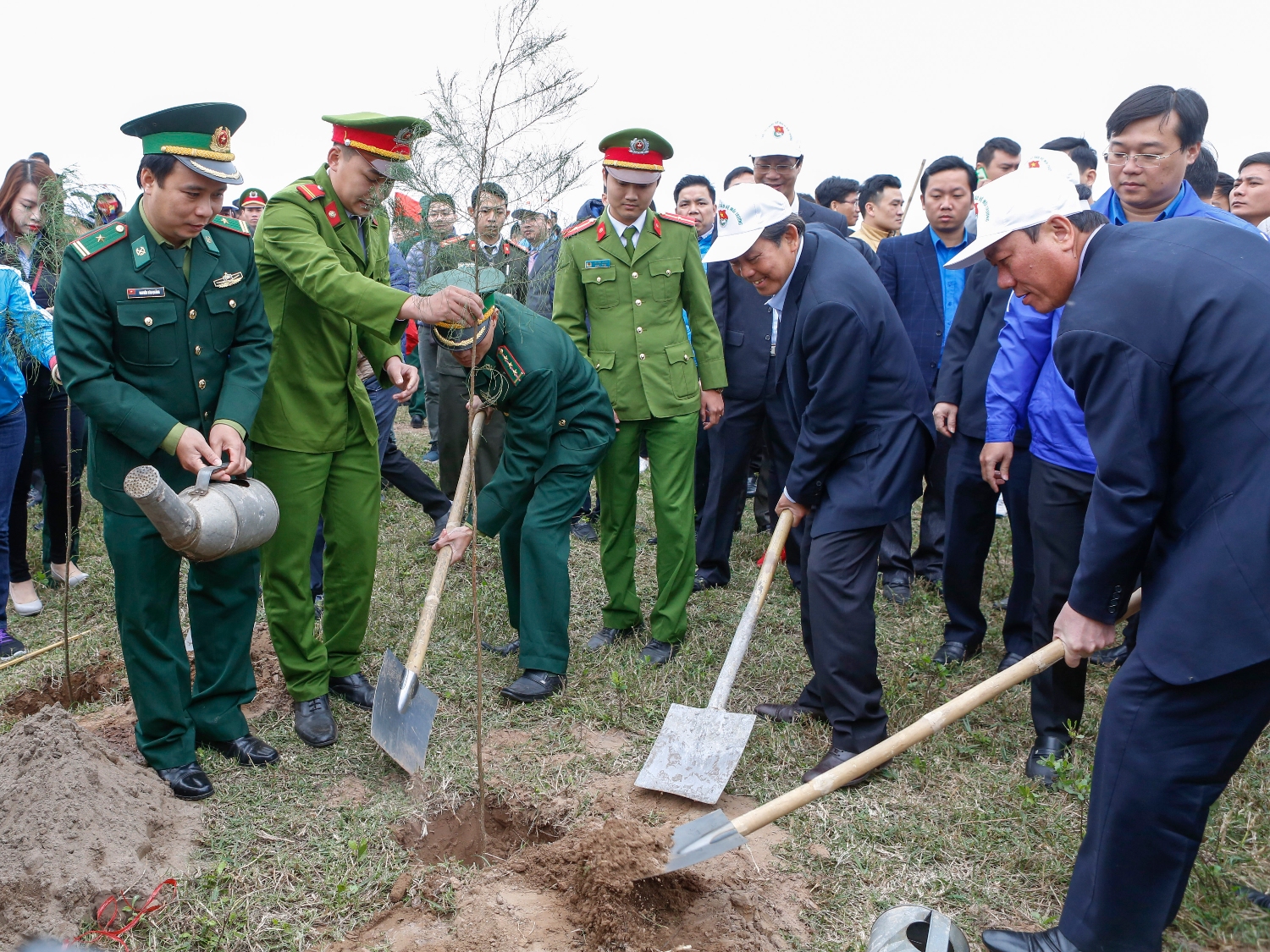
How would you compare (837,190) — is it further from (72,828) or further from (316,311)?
(72,828)

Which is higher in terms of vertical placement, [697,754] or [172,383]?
[172,383]

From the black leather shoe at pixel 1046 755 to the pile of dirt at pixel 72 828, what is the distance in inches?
111

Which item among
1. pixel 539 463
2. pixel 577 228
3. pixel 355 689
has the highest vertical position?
pixel 577 228

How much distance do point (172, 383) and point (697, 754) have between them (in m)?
2.21

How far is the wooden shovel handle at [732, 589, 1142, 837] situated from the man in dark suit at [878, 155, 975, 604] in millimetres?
2554

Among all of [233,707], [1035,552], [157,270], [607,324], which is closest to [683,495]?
[607,324]

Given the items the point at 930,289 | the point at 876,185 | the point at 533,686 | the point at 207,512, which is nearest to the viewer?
the point at 207,512

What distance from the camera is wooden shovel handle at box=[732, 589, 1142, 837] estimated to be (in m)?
2.71

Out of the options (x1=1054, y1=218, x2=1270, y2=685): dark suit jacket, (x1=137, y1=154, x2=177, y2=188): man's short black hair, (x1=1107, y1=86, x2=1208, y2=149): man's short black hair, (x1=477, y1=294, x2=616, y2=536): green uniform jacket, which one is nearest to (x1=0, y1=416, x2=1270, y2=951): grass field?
(x1=477, y1=294, x2=616, y2=536): green uniform jacket

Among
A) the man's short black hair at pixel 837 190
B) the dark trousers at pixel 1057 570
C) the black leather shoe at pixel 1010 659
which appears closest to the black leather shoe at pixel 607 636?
the black leather shoe at pixel 1010 659

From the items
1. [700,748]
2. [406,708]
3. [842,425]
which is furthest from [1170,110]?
[406,708]

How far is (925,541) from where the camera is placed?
18.9ft

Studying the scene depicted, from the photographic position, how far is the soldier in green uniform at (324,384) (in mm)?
3574

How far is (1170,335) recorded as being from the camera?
2.16 metres
